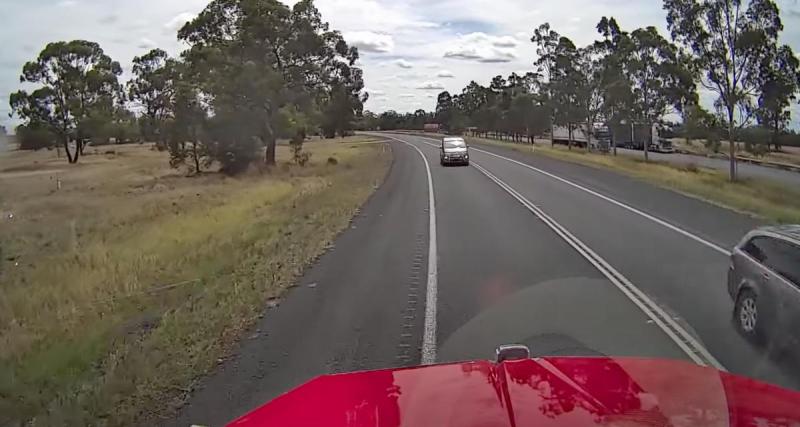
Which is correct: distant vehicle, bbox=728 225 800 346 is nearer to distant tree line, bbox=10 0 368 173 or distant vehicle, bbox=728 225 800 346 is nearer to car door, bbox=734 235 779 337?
car door, bbox=734 235 779 337

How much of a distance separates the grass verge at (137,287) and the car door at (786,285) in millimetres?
5425

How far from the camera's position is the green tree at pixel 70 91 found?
51.5 metres

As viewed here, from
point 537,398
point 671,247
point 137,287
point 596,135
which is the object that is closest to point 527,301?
point 671,247

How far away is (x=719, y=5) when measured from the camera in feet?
106

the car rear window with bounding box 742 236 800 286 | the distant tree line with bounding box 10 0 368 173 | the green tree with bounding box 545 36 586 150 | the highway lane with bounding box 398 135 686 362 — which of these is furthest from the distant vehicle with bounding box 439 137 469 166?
the car rear window with bounding box 742 236 800 286

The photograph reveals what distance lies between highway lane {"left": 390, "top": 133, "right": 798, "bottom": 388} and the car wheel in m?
→ 0.12

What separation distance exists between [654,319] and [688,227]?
853 cm

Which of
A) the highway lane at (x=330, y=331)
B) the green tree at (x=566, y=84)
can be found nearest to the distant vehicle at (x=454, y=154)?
the green tree at (x=566, y=84)

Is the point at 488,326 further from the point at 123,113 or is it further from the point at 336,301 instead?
the point at 123,113

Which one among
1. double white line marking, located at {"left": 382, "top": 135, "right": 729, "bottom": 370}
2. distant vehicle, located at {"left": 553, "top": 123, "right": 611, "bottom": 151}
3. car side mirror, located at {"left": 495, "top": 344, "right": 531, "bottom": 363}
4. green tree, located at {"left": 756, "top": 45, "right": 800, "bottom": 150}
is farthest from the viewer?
distant vehicle, located at {"left": 553, "top": 123, "right": 611, "bottom": 151}

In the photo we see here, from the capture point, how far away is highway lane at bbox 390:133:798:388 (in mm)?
7363

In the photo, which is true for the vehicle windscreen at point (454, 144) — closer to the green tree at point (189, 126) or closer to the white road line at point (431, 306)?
the green tree at point (189, 126)

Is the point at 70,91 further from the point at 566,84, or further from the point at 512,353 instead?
the point at 512,353

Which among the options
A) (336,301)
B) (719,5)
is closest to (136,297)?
(336,301)
